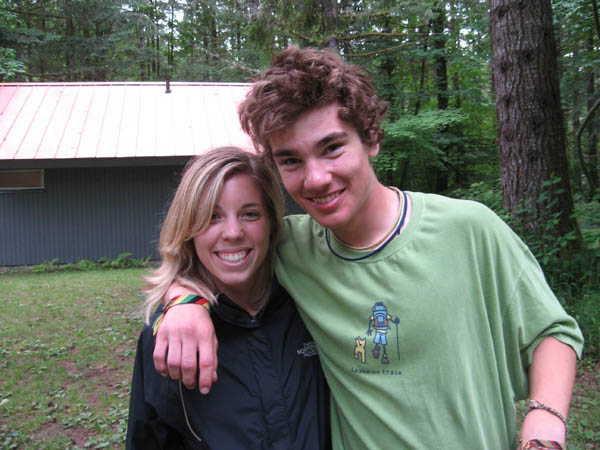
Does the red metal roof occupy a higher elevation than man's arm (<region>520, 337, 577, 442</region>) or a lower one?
higher

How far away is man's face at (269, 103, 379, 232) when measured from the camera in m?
1.56

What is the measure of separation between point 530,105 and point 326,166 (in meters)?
4.21

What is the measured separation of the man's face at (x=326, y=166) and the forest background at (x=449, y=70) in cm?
184

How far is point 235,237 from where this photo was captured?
170 cm

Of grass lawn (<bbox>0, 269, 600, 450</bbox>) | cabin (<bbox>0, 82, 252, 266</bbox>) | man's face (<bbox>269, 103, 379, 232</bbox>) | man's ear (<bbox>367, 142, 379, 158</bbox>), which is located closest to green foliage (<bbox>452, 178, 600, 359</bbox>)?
grass lawn (<bbox>0, 269, 600, 450</bbox>)

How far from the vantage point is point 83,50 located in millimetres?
21062

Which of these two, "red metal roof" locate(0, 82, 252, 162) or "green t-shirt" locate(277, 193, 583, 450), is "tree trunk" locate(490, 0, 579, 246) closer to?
"green t-shirt" locate(277, 193, 583, 450)

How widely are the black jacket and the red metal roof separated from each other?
936 centimetres

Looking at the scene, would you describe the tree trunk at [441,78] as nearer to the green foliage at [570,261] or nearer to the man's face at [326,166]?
the green foliage at [570,261]

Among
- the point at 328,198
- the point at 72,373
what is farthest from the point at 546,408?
the point at 72,373

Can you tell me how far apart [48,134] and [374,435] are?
12.7 meters

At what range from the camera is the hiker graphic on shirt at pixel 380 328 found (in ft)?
4.90

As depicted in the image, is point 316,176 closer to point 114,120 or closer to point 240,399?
point 240,399

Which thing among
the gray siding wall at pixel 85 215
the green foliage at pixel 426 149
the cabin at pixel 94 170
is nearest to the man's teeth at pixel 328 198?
the cabin at pixel 94 170
